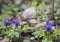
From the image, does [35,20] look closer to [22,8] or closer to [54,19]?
[54,19]

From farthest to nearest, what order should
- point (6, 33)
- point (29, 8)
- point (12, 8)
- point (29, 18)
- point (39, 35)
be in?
point (12, 8) < point (29, 8) < point (29, 18) < point (6, 33) < point (39, 35)

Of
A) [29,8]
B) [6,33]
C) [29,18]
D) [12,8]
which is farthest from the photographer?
[12,8]

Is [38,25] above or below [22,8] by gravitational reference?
below

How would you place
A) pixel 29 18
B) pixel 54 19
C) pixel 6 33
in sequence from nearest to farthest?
pixel 6 33 → pixel 54 19 → pixel 29 18

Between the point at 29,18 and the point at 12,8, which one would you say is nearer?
the point at 29,18

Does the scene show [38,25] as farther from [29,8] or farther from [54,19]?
[29,8]

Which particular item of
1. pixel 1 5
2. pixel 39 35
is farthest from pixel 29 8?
pixel 39 35

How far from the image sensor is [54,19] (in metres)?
2.02

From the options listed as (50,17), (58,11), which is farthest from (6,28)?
(58,11)

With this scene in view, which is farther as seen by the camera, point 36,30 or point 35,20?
point 35,20

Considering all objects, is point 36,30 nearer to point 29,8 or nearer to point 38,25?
point 38,25

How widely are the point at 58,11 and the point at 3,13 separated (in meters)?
0.66

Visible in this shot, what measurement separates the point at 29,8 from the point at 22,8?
0.15m

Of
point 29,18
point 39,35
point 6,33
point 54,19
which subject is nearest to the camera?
point 39,35
